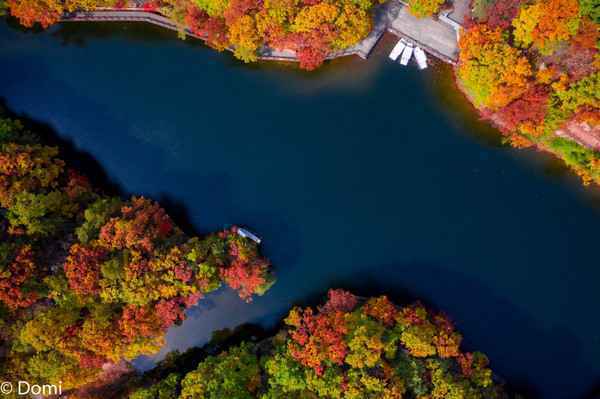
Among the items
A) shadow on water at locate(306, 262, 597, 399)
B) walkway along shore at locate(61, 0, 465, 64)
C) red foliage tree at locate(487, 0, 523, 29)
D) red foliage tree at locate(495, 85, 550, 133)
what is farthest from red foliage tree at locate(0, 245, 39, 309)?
red foliage tree at locate(487, 0, 523, 29)

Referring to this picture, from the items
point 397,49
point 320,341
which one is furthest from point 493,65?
point 320,341

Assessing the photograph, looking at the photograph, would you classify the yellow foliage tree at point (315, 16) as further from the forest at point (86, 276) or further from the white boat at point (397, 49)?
the forest at point (86, 276)

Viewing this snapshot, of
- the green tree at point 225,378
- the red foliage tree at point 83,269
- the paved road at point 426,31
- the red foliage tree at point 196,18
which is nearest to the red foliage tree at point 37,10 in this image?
the red foliage tree at point 196,18

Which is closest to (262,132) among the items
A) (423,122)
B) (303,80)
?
(303,80)

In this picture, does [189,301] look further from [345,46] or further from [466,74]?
[466,74]

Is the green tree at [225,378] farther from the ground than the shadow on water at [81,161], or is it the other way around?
the shadow on water at [81,161]

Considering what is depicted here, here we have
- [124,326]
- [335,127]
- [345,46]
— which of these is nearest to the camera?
[124,326]

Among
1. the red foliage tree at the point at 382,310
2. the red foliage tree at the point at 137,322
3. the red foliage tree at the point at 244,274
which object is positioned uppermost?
the red foliage tree at the point at 382,310

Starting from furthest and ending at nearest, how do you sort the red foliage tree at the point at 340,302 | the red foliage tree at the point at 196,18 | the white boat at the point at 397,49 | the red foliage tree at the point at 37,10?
the white boat at the point at 397,49
the red foliage tree at the point at 37,10
the red foliage tree at the point at 196,18
the red foliage tree at the point at 340,302
